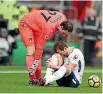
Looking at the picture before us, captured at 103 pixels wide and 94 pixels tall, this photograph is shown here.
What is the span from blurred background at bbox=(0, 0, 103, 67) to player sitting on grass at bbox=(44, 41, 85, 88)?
10.9 meters

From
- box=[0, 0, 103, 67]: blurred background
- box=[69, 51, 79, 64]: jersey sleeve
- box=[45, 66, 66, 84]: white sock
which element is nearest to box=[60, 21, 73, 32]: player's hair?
box=[69, 51, 79, 64]: jersey sleeve

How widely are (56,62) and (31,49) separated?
1047mm

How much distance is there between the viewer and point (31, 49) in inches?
544

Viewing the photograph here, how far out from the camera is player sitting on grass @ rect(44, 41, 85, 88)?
1281cm

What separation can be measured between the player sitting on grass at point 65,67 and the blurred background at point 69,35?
35.7ft

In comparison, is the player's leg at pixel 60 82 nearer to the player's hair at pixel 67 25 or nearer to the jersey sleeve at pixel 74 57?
the jersey sleeve at pixel 74 57

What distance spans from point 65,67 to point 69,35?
40.7ft

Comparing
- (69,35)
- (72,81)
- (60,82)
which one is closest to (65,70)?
(72,81)

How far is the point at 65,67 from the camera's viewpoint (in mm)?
12789

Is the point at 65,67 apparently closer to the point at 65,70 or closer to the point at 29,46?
the point at 65,70

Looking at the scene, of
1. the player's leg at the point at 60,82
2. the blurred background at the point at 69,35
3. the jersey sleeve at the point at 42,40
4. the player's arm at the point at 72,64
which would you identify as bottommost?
the blurred background at the point at 69,35

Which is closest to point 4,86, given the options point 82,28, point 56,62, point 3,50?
point 56,62

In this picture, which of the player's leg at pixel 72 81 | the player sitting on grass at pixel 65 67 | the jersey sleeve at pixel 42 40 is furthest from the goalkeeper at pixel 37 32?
the player's leg at pixel 72 81

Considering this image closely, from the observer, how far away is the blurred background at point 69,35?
2408 cm
